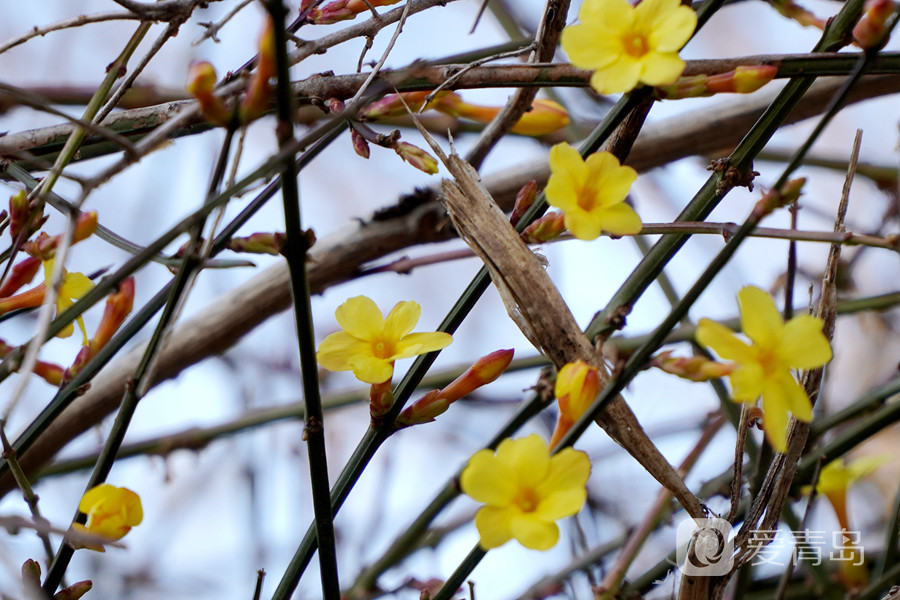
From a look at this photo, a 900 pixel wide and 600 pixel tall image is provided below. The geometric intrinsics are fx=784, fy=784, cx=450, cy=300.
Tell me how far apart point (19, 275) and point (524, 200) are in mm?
258

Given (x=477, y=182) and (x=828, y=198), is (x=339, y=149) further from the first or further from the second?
(x=477, y=182)

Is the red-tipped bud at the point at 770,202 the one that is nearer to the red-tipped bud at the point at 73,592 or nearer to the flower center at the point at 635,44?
the flower center at the point at 635,44

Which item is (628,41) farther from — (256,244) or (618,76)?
(256,244)

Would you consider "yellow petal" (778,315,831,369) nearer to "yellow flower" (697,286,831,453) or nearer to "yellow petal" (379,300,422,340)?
"yellow flower" (697,286,831,453)

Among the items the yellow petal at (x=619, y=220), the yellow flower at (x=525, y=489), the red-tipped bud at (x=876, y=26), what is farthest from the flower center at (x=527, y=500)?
the red-tipped bud at (x=876, y=26)

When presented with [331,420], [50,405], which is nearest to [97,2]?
[331,420]

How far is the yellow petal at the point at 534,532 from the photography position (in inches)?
10.1

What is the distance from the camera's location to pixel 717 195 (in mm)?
373

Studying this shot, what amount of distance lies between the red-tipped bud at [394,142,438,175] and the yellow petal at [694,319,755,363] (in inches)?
5.9

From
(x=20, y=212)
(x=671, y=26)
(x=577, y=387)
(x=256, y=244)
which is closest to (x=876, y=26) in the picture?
(x=671, y=26)

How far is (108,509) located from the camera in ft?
1.01

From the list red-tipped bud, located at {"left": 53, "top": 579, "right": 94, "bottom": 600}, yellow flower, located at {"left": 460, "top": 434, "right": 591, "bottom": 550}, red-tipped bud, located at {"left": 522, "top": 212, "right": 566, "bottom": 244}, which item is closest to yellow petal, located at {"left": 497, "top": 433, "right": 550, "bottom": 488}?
yellow flower, located at {"left": 460, "top": 434, "right": 591, "bottom": 550}

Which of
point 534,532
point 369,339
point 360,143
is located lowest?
point 534,532

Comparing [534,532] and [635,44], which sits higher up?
[635,44]
